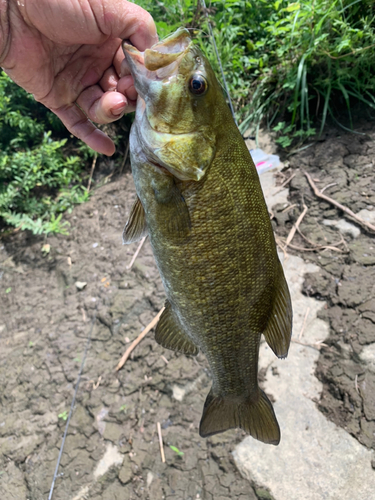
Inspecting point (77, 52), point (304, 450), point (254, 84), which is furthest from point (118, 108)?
point (254, 84)

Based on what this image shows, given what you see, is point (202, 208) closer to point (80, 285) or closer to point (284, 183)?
point (284, 183)

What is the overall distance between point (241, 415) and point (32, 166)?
14.3ft

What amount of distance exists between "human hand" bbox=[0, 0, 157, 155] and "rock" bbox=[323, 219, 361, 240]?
2152 millimetres

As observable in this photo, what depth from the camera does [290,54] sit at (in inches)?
142

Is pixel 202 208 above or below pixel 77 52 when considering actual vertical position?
below

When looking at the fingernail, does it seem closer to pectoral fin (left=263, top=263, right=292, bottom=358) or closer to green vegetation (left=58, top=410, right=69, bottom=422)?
pectoral fin (left=263, top=263, right=292, bottom=358)

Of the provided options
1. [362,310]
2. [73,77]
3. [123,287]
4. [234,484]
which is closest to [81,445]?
[234,484]

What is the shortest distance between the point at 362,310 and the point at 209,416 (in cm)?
155

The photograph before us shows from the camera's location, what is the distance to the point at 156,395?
2.49 m

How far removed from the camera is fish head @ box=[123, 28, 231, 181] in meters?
1.10

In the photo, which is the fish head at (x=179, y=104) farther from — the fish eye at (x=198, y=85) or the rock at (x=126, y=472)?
the rock at (x=126, y=472)

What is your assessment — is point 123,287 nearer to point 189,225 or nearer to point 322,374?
point 322,374

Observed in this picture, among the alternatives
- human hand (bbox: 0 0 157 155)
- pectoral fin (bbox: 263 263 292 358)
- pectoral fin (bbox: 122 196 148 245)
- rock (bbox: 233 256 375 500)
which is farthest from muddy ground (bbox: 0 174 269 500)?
human hand (bbox: 0 0 157 155)

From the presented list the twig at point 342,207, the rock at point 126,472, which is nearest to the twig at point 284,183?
the twig at point 342,207
